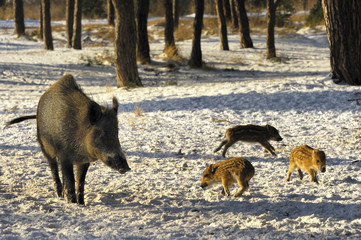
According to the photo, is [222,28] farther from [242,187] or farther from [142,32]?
[242,187]

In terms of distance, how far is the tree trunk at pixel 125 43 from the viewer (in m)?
13.6

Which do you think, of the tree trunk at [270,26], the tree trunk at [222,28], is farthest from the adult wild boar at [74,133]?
the tree trunk at [222,28]

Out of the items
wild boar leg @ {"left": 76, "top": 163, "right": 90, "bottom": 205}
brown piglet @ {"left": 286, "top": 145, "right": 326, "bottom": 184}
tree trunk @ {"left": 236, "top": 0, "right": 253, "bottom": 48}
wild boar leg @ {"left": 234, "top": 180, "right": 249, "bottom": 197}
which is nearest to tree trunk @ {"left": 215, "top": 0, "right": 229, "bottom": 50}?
tree trunk @ {"left": 236, "top": 0, "right": 253, "bottom": 48}

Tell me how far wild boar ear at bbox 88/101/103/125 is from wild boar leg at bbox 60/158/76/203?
677 millimetres

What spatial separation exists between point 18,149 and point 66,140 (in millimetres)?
3396

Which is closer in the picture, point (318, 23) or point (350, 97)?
point (350, 97)

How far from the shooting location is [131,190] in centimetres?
594

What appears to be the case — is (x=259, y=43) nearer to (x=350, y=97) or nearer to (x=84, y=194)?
(x=350, y=97)

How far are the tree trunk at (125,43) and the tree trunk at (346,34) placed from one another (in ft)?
19.5

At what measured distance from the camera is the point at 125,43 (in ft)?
45.3

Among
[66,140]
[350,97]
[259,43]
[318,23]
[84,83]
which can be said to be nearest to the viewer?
[66,140]

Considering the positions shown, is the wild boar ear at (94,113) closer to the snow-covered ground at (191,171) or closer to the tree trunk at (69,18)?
the snow-covered ground at (191,171)

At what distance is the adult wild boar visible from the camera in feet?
15.9

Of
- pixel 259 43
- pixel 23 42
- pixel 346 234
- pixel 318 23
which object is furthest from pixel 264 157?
pixel 318 23
